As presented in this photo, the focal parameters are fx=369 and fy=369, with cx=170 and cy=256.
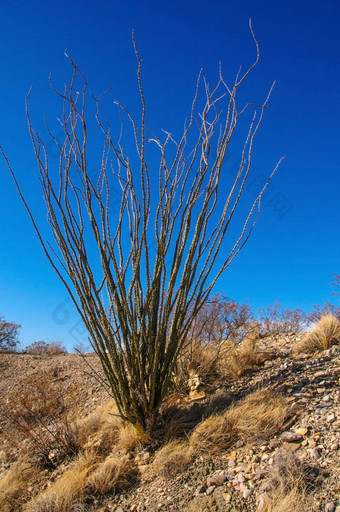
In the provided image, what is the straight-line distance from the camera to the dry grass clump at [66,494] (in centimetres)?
294

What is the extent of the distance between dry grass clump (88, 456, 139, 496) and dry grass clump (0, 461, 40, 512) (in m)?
0.88

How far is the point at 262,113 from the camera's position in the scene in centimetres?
377

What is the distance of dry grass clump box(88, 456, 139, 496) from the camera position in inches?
121

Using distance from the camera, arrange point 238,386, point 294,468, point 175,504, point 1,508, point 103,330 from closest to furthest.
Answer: point 294,468
point 175,504
point 1,508
point 103,330
point 238,386

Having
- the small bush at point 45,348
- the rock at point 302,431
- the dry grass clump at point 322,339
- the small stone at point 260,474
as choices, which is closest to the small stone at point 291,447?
the rock at point 302,431

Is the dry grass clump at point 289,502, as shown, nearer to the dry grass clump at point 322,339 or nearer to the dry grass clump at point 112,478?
the dry grass clump at point 112,478

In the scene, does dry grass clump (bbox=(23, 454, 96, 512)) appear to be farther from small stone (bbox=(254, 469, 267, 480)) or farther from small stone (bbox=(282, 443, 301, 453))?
small stone (bbox=(282, 443, 301, 453))

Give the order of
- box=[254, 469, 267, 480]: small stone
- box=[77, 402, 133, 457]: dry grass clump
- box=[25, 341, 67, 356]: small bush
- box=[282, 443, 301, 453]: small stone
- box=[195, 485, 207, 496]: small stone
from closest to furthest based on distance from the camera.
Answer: box=[254, 469, 267, 480]: small stone < box=[195, 485, 207, 496]: small stone < box=[282, 443, 301, 453]: small stone < box=[77, 402, 133, 457]: dry grass clump < box=[25, 341, 67, 356]: small bush

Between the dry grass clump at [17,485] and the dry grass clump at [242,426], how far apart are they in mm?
1763

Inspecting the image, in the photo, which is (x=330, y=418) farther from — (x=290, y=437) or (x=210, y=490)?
(x=210, y=490)

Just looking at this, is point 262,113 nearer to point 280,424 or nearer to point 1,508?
point 280,424

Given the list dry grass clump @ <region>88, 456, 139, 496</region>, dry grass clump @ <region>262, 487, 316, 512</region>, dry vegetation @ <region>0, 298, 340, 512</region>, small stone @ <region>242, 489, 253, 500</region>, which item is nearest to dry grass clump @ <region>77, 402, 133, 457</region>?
dry vegetation @ <region>0, 298, 340, 512</region>

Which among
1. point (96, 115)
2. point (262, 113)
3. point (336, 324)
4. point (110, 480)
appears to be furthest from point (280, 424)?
point (96, 115)

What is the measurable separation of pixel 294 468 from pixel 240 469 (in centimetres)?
49
